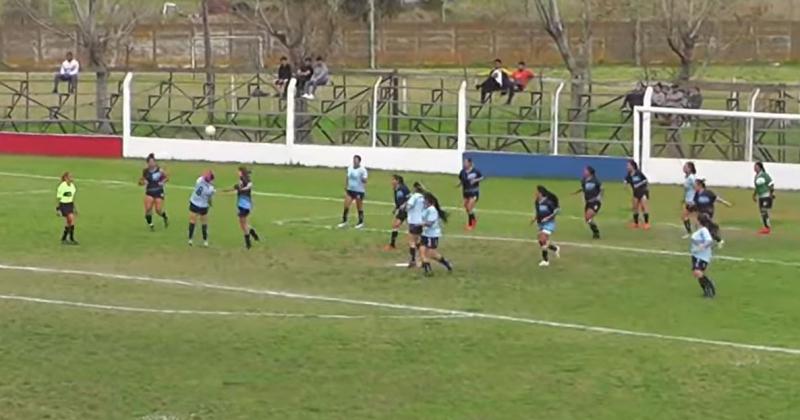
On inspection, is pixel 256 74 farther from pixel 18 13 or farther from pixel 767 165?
pixel 18 13

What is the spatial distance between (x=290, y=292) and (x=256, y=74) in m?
27.4

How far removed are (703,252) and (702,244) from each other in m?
0.18

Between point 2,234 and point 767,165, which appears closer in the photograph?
point 2,234

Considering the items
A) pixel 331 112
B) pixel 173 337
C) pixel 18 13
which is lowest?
pixel 173 337

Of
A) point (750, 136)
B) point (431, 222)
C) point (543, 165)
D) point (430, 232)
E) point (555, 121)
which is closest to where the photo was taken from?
Result: point (431, 222)

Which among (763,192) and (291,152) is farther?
(291,152)

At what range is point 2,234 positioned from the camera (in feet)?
114

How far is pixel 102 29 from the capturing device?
69.8 m

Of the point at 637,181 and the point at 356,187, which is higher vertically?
the point at 637,181

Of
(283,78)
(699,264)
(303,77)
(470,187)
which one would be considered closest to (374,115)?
(303,77)

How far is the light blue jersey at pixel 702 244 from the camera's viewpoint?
26.2 metres

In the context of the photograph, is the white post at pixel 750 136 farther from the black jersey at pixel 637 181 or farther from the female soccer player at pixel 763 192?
the black jersey at pixel 637 181

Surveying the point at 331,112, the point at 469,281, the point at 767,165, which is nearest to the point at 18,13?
the point at 331,112

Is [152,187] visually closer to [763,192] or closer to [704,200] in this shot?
[704,200]
